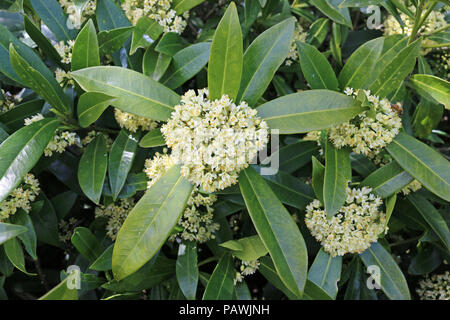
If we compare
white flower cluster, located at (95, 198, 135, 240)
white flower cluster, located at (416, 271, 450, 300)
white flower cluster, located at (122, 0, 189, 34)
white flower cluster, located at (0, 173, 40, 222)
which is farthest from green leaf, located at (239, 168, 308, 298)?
white flower cluster, located at (416, 271, 450, 300)

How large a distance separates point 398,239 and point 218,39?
200 cm

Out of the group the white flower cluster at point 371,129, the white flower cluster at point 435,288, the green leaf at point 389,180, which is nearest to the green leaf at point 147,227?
the white flower cluster at point 371,129

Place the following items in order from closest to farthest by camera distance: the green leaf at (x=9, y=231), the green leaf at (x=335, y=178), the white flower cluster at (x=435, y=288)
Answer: the green leaf at (x=9, y=231) < the green leaf at (x=335, y=178) < the white flower cluster at (x=435, y=288)

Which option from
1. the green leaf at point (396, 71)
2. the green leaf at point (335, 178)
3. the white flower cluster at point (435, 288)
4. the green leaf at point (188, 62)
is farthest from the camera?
the white flower cluster at point (435, 288)

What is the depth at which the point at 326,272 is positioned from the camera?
194cm

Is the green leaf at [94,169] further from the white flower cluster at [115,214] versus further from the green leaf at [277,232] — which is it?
the green leaf at [277,232]

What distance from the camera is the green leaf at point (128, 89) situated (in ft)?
5.68

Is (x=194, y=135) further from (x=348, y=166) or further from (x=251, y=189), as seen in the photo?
(x=348, y=166)

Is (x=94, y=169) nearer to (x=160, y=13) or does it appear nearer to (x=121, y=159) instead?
(x=121, y=159)

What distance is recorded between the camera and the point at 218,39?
1.64 m

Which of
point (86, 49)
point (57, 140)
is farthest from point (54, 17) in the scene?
point (57, 140)

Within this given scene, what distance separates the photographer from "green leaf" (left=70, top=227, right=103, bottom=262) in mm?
2012

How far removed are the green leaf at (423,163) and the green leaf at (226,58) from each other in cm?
81
